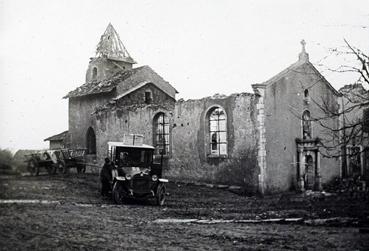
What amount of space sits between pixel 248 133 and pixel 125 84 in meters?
11.3

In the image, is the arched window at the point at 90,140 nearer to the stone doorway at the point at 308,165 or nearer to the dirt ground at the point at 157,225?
the dirt ground at the point at 157,225

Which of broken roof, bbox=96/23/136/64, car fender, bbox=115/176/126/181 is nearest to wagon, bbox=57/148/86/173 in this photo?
car fender, bbox=115/176/126/181

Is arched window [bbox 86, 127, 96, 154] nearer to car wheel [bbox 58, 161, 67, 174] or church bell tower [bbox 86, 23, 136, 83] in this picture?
church bell tower [bbox 86, 23, 136, 83]

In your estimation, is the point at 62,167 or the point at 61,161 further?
the point at 62,167

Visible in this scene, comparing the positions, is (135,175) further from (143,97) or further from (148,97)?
(148,97)

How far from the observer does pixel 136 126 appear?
22.8m

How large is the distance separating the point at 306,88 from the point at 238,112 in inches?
159

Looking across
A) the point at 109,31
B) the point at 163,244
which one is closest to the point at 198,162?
the point at 163,244

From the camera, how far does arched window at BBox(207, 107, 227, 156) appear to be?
20578 mm

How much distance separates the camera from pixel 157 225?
31.8 ft

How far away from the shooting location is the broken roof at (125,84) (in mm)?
28141

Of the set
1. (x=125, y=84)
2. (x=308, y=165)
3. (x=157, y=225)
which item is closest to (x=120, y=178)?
(x=157, y=225)

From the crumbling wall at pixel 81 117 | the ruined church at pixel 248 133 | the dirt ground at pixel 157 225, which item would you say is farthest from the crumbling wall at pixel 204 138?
the crumbling wall at pixel 81 117

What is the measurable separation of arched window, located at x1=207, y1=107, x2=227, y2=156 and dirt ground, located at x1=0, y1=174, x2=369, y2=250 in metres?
4.99
